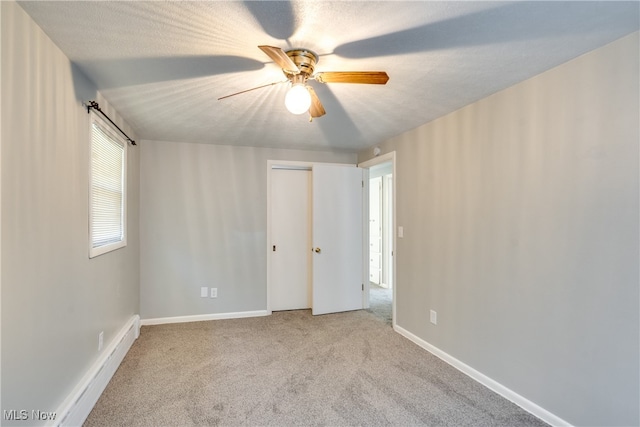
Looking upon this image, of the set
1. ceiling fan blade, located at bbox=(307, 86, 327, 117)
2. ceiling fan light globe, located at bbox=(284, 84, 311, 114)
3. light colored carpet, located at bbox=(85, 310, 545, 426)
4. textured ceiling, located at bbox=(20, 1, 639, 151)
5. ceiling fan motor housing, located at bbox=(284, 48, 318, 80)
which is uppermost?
textured ceiling, located at bbox=(20, 1, 639, 151)

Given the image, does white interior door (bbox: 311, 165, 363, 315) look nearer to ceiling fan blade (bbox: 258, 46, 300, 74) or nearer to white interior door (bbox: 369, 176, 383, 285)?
white interior door (bbox: 369, 176, 383, 285)

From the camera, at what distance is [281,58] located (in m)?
1.51

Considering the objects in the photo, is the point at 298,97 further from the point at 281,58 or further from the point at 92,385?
the point at 92,385

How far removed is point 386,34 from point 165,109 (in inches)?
77.1

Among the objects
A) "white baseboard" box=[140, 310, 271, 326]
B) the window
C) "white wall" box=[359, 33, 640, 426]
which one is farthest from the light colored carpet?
the window

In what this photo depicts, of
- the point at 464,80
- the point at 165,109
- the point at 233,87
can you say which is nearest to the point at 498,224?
the point at 464,80

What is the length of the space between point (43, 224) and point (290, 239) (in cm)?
290

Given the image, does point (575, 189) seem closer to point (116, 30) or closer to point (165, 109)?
point (116, 30)

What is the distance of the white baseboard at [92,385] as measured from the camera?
172 cm

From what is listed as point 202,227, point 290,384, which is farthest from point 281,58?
point 202,227

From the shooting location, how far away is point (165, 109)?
8.54 feet

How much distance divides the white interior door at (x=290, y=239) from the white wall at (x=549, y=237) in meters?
1.88

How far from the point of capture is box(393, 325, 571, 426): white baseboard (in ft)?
6.30

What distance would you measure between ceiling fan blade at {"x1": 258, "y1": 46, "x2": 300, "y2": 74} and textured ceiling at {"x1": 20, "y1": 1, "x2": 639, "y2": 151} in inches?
4.9
